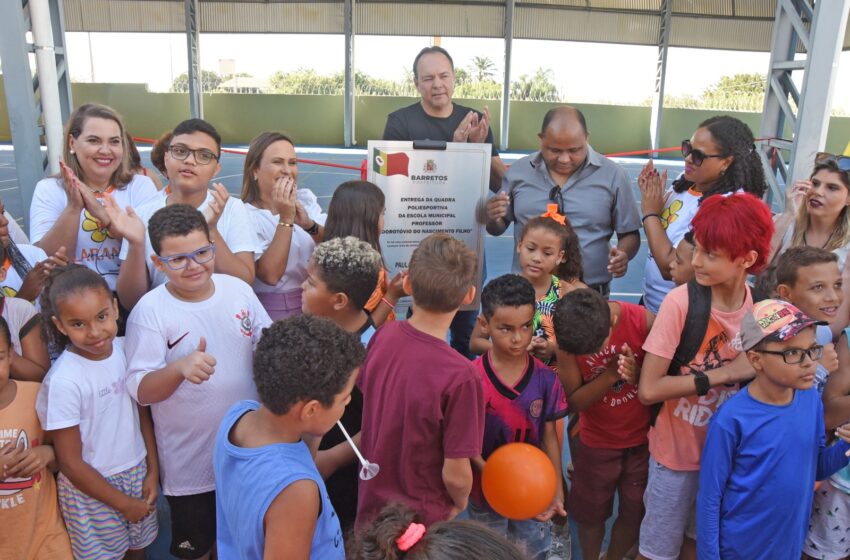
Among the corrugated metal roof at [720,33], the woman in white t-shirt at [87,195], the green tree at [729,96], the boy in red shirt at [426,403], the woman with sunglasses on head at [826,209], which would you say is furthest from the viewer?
the green tree at [729,96]

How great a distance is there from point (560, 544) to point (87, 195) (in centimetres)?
272

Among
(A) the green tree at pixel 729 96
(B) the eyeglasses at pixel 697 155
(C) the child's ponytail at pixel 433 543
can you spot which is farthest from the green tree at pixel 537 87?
(C) the child's ponytail at pixel 433 543

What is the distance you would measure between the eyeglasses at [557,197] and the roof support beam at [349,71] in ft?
68.3

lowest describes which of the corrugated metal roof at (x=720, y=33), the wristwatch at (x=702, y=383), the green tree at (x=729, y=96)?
the wristwatch at (x=702, y=383)

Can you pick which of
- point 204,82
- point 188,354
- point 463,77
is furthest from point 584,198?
point 204,82

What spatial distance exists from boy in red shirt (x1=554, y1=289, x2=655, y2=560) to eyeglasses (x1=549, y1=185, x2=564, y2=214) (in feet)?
3.03

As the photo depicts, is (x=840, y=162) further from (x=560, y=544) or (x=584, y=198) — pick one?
(x=560, y=544)

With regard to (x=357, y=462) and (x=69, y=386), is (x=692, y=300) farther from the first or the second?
(x=69, y=386)

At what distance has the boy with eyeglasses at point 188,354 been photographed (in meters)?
2.30

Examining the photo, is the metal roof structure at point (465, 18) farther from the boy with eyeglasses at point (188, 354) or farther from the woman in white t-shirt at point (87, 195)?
the boy with eyeglasses at point (188, 354)

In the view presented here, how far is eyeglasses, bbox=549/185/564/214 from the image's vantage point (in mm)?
3469

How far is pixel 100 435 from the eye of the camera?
7.64ft

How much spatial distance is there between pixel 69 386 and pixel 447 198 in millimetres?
2220

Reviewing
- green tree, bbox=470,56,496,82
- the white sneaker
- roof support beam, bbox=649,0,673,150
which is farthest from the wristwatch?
green tree, bbox=470,56,496,82
